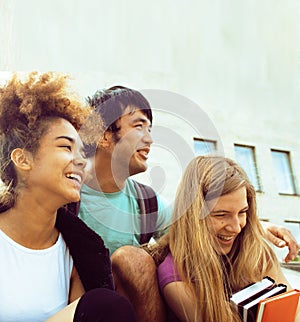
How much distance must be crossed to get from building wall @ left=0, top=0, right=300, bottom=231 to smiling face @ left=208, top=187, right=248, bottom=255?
0.76ft

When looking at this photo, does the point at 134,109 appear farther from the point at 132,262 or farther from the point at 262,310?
the point at 262,310

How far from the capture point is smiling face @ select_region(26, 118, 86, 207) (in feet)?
1.84

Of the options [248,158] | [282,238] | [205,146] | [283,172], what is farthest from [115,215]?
[283,172]

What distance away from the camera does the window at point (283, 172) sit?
216 centimetres

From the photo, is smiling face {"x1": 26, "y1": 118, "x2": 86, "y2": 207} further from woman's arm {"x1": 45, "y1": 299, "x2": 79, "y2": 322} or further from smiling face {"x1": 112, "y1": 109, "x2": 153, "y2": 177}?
smiling face {"x1": 112, "y1": 109, "x2": 153, "y2": 177}

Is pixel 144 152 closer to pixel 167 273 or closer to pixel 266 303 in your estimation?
pixel 167 273

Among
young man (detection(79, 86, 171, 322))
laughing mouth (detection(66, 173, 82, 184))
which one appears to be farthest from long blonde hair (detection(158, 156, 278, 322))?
laughing mouth (detection(66, 173, 82, 184))

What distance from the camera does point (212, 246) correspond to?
27.0 inches

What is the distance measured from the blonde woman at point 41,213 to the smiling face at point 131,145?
266 mm

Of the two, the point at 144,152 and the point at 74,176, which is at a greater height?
the point at 144,152

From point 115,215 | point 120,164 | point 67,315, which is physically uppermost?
point 120,164

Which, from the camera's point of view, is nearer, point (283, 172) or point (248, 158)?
point (248, 158)

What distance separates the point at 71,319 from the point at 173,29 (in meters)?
1.30

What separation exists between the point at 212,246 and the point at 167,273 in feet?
0.31
